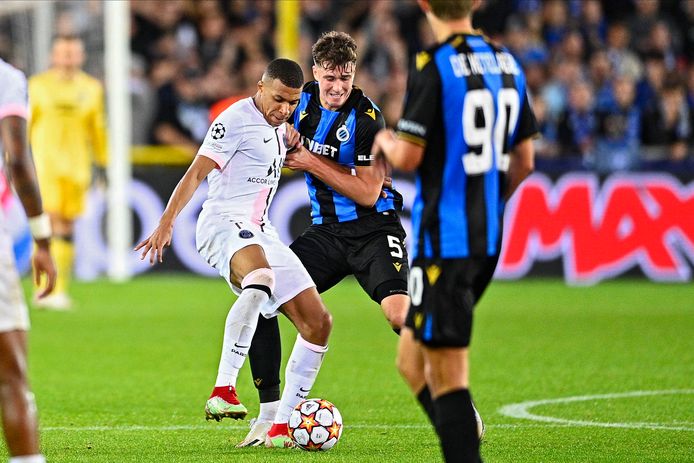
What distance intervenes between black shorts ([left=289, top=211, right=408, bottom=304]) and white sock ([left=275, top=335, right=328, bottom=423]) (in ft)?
1.88

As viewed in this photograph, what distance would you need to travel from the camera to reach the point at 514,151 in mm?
5113

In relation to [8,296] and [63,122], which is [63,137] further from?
[8,296]

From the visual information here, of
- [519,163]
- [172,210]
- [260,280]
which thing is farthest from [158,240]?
[519,163]

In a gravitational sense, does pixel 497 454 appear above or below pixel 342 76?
below

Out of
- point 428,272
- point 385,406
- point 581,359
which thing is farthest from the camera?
point 581,359

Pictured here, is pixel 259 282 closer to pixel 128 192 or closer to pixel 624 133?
pixel 128 192

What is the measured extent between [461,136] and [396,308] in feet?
8.00

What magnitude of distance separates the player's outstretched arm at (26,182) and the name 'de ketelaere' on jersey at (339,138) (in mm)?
2756

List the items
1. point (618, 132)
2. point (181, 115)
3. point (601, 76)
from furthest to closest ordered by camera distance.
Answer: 1. point (601, 76)
2. point (181, 115)
3. point (618, 132)

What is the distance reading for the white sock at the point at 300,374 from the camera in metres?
6.84

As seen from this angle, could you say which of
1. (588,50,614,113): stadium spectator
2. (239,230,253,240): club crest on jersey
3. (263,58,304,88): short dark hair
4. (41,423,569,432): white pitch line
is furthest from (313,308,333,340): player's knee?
(588,50,614,113): stadium spectator

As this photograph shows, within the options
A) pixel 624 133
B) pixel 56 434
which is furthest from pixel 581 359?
pixel 624 133

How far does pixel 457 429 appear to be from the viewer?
473 cm

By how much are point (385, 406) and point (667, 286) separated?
9561mm
